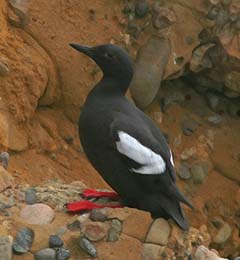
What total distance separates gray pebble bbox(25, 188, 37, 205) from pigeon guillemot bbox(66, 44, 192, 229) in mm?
223

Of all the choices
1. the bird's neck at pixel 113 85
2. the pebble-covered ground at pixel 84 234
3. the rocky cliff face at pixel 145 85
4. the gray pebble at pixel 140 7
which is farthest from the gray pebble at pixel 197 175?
the pebble-covered ground at pixel 84 234

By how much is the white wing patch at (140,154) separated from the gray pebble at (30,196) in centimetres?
62

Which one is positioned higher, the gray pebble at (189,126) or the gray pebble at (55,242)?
the gray pebble at (55,242)

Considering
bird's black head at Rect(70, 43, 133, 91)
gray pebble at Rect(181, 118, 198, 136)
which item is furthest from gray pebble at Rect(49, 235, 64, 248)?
gray pebble at Rect(181, 118, 198, 136)

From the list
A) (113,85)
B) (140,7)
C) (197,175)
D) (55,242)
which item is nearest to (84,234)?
(55,242)

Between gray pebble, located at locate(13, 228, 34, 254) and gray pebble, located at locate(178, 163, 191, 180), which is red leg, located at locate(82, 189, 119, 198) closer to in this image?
gray pebble, located at locate(13, 228, 34, 254)

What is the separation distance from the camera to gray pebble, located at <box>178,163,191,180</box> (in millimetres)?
7945

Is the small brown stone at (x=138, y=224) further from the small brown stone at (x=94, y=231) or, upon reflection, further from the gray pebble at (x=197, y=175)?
the gray pebble at (x=197, y=175)

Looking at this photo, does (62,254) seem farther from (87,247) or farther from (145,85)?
(145,85)

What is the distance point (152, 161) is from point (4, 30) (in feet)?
6.62

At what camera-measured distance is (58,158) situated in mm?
7152

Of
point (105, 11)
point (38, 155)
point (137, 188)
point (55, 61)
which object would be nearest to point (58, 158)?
point (38, 155)

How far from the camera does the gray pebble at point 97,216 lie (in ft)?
17.6

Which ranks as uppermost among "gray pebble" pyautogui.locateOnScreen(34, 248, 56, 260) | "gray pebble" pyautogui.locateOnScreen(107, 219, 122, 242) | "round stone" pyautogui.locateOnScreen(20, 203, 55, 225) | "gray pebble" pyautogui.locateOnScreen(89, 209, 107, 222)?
"gray pebble" pyautogui.locateOnScreen(89, 209, 107, 222)
